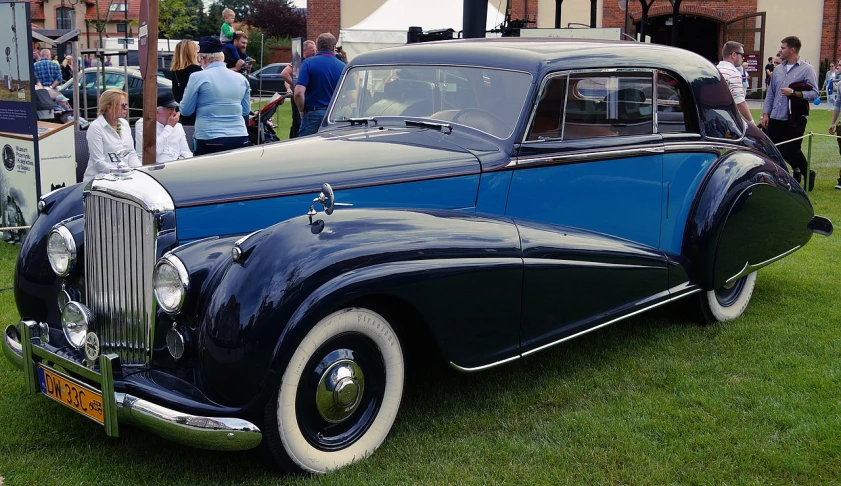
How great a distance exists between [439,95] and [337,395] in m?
1.91

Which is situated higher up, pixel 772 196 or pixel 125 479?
pixel 772 196

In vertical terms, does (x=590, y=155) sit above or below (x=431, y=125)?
below

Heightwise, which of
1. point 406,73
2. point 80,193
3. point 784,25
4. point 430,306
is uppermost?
point 784,25

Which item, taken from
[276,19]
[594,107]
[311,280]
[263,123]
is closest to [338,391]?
[311,280]

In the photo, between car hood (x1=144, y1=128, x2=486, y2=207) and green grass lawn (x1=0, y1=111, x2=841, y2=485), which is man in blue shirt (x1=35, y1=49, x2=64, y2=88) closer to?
green grass lawn (x1=0, y1=111, x2=841, y2=485)

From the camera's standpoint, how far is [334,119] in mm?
4746

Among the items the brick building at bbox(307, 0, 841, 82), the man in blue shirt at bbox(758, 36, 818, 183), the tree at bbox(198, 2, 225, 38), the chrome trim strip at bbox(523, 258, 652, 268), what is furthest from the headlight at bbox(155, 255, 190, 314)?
the tree at bbox(198, 2, 225, 38)

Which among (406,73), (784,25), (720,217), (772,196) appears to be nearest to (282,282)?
(406,73)

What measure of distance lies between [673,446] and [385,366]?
4.14 feet

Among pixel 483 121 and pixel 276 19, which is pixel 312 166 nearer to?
pixel 483 121

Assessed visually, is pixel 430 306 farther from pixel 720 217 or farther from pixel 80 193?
pixel 720 217

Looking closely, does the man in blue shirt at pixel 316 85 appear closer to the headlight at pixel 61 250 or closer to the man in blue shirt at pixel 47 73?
the headlight at pixel 61 250

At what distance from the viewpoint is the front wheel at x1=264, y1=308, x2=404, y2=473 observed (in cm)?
292

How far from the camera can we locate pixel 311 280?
285 cm
